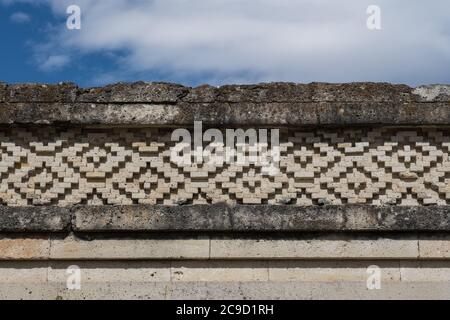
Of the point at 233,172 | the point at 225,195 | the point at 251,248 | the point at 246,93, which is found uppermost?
the point at 246,93

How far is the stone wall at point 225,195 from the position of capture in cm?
571

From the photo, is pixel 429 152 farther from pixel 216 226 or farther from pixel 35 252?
pixel 35 252

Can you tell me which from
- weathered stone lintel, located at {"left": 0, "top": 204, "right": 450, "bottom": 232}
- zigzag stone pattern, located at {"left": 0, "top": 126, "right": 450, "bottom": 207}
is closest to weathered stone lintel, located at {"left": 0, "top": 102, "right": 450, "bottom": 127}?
zigzag stone pattern, located at {"left": 0, "top": 126, "right": 450, "bottom": 207}

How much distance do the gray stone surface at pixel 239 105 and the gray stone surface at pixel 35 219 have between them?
2.52 feet

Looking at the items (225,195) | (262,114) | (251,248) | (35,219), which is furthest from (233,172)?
(35,219)

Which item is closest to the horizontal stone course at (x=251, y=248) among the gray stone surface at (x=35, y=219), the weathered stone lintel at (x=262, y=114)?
the gray stone surface at (x=35, y=219)

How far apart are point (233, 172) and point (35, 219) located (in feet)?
5.59

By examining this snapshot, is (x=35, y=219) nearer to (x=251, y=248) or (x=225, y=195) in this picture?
(x=225, y=195)

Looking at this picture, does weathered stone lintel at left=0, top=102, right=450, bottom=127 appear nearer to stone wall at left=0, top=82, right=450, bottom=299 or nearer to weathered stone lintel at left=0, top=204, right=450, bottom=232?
stone wall at left=0, top=82, right=450, bottom=299

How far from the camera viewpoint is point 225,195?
5.95 meters

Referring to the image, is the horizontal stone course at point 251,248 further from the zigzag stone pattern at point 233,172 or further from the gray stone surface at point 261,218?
the zigzag stone pattern at point 233,172

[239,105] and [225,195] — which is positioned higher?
[239,105]

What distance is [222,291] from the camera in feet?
18.6
